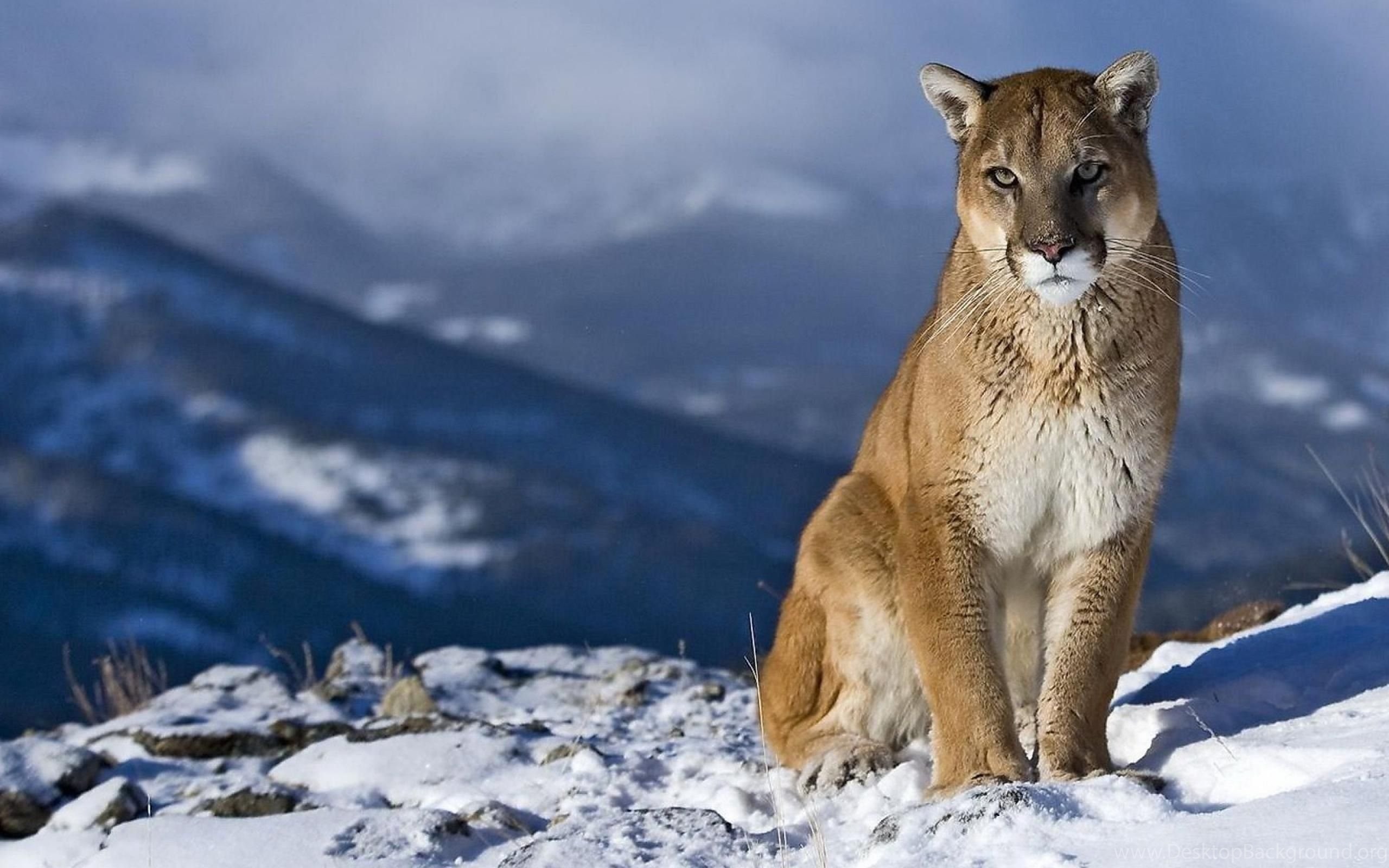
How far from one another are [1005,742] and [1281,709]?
4.31ft

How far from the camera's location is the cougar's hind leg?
6.72 meters

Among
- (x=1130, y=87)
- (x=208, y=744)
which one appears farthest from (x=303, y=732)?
(x=1130, y=87)

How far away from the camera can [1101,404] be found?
6055 millimetres

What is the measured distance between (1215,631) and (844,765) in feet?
12.8

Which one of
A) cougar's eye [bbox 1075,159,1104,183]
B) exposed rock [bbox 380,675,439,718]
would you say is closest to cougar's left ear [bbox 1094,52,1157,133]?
cougar's eye [bbox 1075,159,1104,183]

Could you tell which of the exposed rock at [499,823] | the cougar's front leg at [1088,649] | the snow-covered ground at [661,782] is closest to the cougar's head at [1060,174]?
the cougar's front leg at [1088,649]

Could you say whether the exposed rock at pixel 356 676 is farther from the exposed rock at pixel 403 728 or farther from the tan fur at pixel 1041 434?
the tan fur at pixel 1041 434

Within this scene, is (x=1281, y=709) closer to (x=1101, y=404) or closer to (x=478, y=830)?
(x=1101, y=404)

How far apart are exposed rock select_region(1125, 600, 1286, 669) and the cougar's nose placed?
396 centimetres

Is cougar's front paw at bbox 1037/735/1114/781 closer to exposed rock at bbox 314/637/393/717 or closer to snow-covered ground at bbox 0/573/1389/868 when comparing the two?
snow-covered ground at bbox 0/573/1389/868

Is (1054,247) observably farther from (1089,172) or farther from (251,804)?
(251,804)

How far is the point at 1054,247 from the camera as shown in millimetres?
5879

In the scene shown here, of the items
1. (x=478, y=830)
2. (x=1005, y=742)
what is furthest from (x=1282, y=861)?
(x=478, y=830)

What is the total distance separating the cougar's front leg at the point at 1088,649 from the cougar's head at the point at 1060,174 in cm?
108
